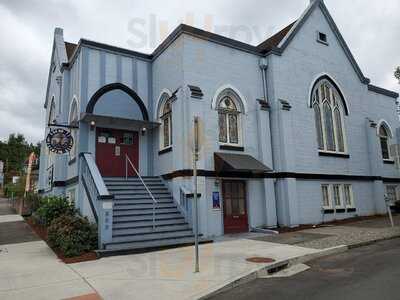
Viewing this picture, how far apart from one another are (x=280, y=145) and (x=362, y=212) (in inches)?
250

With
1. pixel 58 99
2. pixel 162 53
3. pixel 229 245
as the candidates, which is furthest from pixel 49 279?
pixel 58 99

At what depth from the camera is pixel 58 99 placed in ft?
60.1

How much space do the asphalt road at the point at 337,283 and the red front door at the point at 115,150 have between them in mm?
9359

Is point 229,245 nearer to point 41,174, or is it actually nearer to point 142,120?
point 142,120

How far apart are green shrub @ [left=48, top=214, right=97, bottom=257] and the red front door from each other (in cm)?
418

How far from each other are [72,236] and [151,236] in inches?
93.5

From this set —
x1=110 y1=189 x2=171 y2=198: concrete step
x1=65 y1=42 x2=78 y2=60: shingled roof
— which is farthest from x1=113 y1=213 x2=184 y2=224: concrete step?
x1=65 y1=42 x2=78 y2=60: shingled roof

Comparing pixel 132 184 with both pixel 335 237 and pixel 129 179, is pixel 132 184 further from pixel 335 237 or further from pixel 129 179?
pixel 335 237

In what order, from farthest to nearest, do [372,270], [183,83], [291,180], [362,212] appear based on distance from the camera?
[362,212] → [291,180] → [183,83] → [372,270]

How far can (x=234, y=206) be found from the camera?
14.1 meters

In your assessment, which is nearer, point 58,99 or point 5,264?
point 5,264

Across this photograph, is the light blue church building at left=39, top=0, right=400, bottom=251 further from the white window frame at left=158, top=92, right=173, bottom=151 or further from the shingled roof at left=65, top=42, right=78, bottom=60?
the shingled roof at left=65, top=42, right=78, bottom=60

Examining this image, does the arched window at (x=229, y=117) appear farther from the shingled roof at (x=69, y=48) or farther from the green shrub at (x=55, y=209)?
the shingled roof at (x=69, y=48)

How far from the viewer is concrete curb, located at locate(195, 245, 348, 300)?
6312 millimetres
